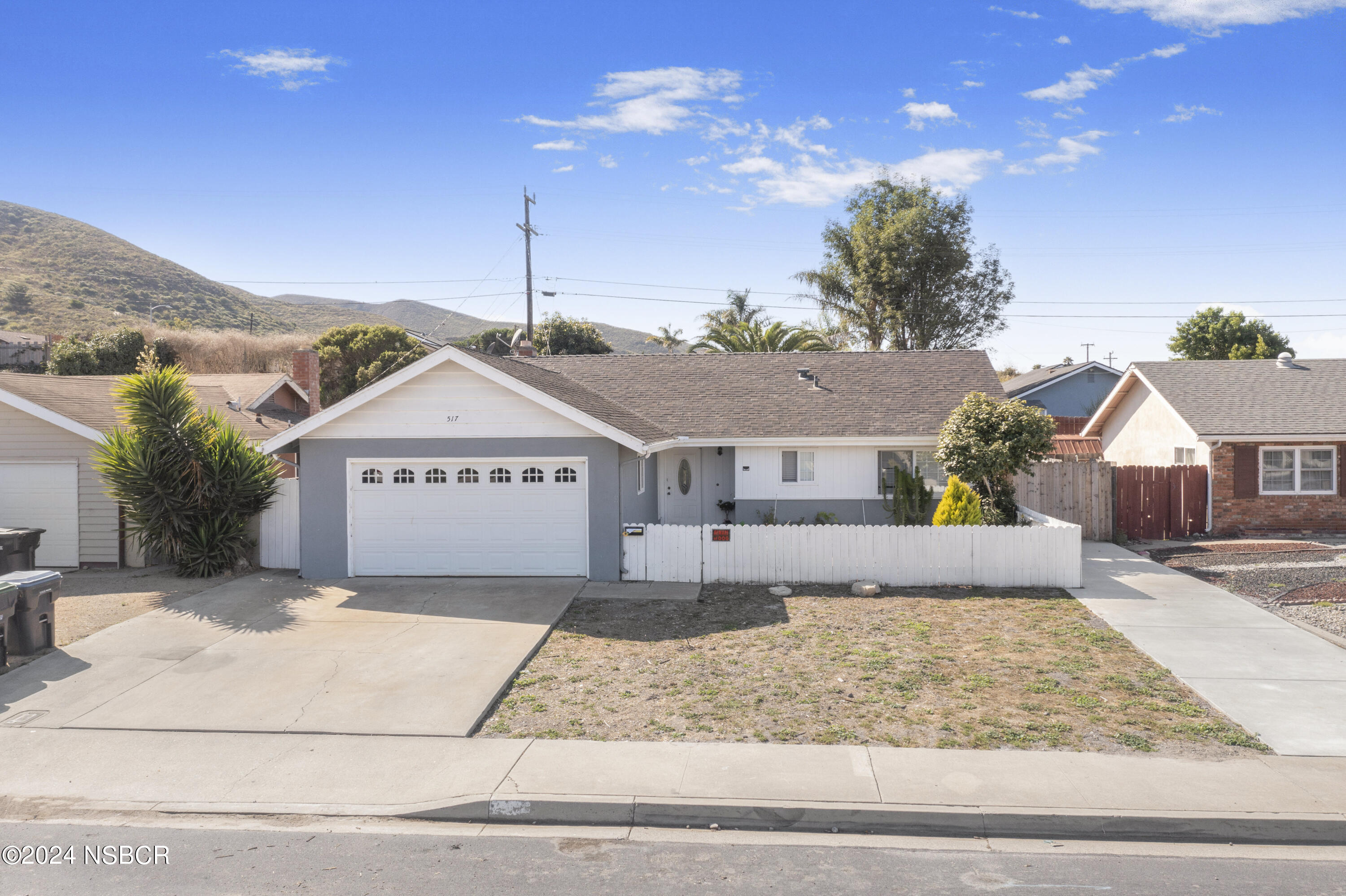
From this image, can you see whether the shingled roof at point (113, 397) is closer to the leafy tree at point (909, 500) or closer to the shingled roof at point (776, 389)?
the shingled roof at point (776, 389)

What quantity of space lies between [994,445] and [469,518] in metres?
9.85

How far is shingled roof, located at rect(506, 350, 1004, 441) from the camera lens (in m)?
18.5

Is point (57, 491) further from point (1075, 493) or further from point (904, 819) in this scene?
point (1075, 493)

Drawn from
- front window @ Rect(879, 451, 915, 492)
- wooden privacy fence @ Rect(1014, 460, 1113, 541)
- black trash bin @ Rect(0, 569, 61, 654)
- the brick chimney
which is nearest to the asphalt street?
black trash bin @ Rect(0, 569, 61, 654)

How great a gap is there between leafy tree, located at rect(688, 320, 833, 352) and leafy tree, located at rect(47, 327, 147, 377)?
989 inches

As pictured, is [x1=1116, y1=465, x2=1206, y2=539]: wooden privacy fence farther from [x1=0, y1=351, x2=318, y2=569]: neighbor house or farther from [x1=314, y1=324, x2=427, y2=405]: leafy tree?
[x1=314, y1=324, x2=427, y2=405]: leafy tree

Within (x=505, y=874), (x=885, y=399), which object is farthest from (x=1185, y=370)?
(x=505, y=874)

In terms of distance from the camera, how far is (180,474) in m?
14.5

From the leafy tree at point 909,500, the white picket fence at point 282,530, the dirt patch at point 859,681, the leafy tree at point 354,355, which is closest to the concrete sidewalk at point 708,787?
the dirt patch at point 859,681

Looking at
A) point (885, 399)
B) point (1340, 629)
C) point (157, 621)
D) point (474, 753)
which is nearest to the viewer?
point (474, 753)

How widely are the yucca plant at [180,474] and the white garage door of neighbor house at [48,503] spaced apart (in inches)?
65.7

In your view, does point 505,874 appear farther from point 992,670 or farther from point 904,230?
point 904,230

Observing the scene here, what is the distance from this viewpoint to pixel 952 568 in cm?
1372

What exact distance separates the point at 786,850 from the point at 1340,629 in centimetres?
958
